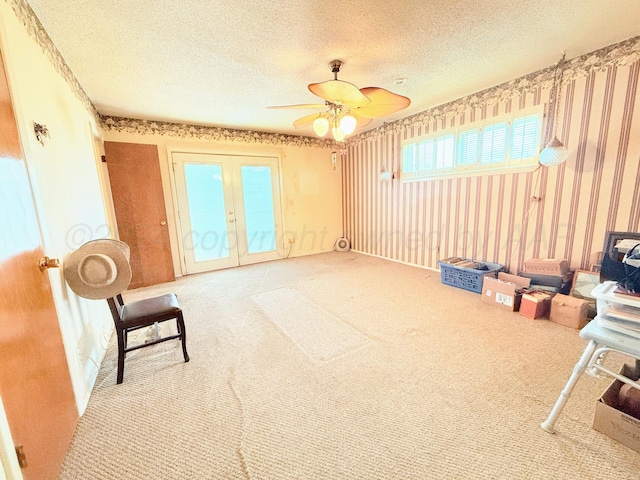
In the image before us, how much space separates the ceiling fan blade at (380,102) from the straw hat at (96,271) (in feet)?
6.77

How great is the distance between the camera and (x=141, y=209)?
3.56 m

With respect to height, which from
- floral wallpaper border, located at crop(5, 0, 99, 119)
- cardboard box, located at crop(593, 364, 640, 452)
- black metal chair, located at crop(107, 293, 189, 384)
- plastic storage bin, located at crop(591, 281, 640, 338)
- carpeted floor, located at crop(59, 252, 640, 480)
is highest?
floral wallpaper border, located at crop(5, 0, 99, 119)

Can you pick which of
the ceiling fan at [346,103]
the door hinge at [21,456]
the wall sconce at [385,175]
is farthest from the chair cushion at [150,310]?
the wall sconce at [385,175]

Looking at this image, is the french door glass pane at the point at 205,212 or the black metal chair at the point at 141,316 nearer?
the black metal chair at the point at 141,316

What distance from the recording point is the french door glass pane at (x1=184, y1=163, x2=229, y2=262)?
407 cm

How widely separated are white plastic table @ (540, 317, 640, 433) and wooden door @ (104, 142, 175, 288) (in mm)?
4325

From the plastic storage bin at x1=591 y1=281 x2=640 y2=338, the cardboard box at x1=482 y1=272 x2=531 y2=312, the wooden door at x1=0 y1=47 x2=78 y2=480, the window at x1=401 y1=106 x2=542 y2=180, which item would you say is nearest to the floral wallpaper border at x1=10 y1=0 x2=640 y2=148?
the window at x1=401 y1=106 x2=542 y2=180

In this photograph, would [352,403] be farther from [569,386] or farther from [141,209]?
[141,209]

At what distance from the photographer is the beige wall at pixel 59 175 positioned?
1314 mm

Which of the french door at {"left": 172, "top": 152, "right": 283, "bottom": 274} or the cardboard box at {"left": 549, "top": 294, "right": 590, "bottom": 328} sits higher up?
the french door at {"left": 172, "top": 152, "right": 283, "bottom": 274}

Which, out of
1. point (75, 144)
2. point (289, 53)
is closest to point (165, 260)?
point (75, 144)

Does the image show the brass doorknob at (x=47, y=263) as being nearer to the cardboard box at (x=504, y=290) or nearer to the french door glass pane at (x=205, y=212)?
the french door glass pane at (x=205, y=212)

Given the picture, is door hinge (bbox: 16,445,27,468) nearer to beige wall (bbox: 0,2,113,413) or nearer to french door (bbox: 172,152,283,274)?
beige wall (bbox: 0,2,113,413)

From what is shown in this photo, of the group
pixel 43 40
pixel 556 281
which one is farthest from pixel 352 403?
pixel 43 40
